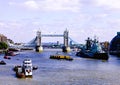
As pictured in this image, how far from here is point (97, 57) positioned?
190750 millimetres

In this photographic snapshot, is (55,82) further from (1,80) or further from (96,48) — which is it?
(96,48)

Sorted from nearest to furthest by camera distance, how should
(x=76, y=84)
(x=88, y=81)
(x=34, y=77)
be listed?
(x=76, y=84)
(x=88, y=81)
(x=34, y=77)

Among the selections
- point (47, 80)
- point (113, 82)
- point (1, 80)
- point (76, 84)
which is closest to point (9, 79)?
point (1, 80)

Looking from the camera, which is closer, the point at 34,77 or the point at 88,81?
the point at 88,81

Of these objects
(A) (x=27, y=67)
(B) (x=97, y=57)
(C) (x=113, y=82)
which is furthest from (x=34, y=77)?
(B) (x=97, y=57)

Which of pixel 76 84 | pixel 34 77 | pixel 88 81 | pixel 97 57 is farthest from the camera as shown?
pixel 97 57

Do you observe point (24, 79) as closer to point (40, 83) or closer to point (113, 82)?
point (40, 83)

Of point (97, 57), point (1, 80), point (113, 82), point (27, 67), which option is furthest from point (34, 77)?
point (97, 57)

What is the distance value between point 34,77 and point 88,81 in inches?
488

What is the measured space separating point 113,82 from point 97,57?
105m

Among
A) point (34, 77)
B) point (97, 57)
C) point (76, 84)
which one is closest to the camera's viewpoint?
point (76, 84)

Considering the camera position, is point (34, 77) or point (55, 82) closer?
point (55, 82)

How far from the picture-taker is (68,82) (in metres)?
84.8

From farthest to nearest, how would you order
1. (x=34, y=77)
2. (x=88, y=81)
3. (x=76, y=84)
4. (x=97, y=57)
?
(x=97, y=57) < (x=34, y=77) < (x=88, y=81) < (x=76, y=84)
